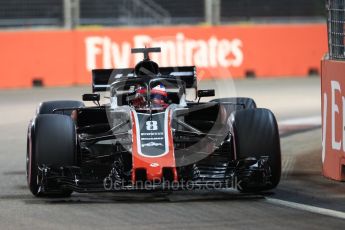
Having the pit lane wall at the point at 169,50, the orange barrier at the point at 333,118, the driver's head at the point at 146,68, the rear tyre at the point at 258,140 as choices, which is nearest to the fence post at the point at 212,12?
the pit lane wall at the point at 169,50

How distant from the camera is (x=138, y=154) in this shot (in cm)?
980

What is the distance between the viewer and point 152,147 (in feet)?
32.5

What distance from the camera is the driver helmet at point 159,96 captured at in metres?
10.9

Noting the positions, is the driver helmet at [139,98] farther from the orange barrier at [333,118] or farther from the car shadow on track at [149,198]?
the orange barrier at [333,118]

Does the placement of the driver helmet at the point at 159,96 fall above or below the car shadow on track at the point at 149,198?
above

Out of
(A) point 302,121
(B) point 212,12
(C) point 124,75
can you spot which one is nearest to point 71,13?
(B) point 212,12

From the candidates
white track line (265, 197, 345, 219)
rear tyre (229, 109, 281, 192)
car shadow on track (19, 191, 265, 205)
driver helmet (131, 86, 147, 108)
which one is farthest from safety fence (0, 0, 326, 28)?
white track line (265, 197, 345, 219)

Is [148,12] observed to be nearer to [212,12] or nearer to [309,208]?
[212,12]

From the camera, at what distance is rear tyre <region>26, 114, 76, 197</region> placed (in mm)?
9914

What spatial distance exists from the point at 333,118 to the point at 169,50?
15.4m

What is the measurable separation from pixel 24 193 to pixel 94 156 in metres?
0.79

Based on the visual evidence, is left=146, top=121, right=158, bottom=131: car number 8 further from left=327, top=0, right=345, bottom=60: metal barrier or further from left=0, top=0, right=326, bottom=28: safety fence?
left=0, top=0, right=326, bottom=28: safety fence

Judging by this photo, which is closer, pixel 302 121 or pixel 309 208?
pixel 309 208

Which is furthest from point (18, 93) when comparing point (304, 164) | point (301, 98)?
point (304, 164)
